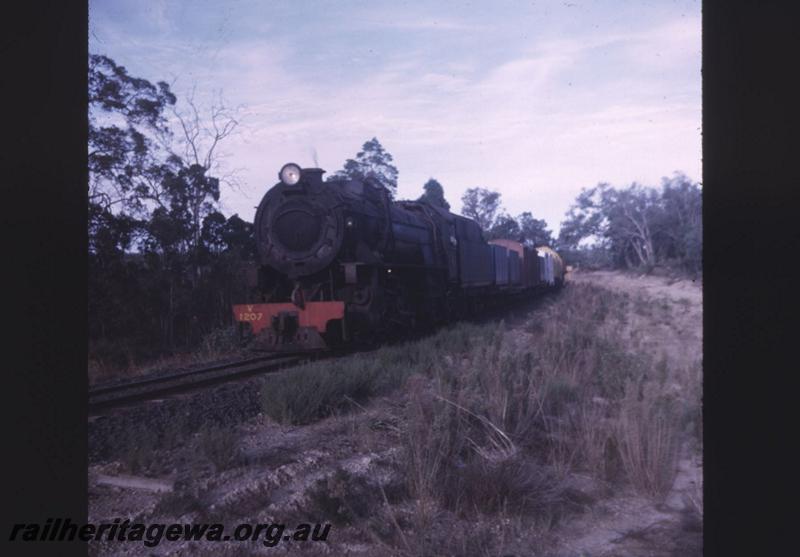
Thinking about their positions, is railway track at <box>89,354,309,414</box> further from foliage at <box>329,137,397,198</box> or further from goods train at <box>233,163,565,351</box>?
foliage at <box>329,137,397,198</box>

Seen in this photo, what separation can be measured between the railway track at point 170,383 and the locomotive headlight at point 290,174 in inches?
139

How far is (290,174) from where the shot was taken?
1228 cm

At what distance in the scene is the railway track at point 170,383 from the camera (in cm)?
808

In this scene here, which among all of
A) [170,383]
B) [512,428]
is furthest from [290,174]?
[512,428]

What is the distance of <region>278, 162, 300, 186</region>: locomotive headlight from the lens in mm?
12234

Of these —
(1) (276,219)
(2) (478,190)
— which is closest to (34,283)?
(1) (276,219)

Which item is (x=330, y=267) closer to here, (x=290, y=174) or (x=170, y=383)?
(x=290, y=174)

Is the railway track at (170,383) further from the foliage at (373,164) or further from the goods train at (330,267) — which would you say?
the foliage at (373,164)

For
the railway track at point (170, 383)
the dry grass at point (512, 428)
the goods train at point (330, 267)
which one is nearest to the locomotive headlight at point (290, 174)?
the goods train at point (330, 267)

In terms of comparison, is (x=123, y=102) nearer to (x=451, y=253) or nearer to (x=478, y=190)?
(x=451, y=253)

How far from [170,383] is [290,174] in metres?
4.74

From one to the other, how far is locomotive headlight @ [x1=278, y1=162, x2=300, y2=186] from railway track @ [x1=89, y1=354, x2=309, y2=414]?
352 centimetres

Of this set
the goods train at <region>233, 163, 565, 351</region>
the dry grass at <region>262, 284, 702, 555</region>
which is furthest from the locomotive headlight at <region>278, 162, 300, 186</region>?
the dry grass at <region>262, 284, 702, 555</region>

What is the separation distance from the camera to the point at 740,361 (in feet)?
5.25
